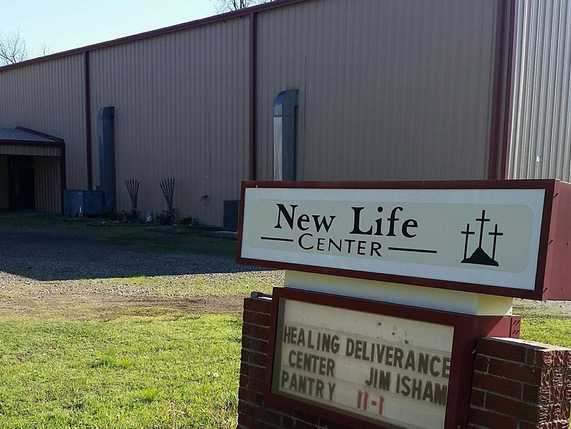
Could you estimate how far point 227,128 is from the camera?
20.1 m

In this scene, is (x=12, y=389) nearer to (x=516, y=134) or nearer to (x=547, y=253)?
(x=547, y=253)

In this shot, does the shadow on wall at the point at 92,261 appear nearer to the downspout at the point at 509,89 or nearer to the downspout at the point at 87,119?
the downspout at the point at 509,89

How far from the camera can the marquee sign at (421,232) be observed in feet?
8.24

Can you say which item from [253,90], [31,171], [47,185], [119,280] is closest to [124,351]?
[119,280]

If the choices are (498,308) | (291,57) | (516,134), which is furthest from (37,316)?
(291,57)

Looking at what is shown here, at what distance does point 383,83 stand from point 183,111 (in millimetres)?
7979

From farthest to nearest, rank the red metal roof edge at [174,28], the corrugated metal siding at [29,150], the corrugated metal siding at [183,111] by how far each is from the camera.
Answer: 1. the corrugated metal siding at [29,150]
2. the corrugated metal siding at [183,111]
3. the red metal roof edge at [174,28]

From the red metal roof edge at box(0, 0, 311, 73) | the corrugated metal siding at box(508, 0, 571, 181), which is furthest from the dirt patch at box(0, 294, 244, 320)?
the red metal roof edge at box(0, 0, 311, 73)

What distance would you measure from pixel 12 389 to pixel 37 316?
2809mm

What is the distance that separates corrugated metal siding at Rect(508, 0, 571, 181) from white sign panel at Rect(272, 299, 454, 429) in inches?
495

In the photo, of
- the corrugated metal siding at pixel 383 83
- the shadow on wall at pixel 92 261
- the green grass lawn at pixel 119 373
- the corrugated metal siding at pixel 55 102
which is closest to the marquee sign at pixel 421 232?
the green grass lawn at pixel 119 373

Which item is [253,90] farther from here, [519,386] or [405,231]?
[519,386]

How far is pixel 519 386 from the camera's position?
256 cm

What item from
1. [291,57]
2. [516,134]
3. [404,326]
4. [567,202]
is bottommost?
[404,326]
